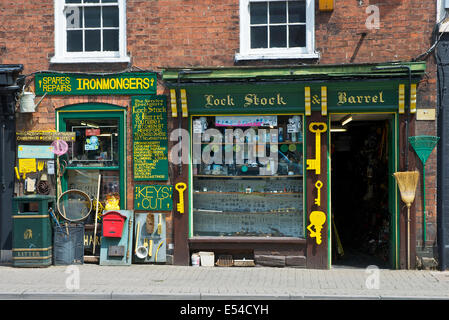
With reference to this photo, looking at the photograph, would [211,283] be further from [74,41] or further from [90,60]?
[74,41]

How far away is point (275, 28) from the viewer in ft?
36.9

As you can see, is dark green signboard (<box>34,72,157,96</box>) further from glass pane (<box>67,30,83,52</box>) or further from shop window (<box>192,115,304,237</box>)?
shop window (<box>192,115,304,237</box>)

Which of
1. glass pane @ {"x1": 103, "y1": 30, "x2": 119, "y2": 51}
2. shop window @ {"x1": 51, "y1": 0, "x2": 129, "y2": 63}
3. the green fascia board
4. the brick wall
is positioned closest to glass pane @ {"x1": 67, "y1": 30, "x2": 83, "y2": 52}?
shop window @ {"x1": 51, "y1": 0, "x2": 129, "y2": 63}

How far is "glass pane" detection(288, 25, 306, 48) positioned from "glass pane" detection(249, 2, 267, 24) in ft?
1.85

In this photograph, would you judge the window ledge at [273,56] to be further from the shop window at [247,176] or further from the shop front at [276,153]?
the shop window at [247,176]

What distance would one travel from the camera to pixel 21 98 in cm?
1123

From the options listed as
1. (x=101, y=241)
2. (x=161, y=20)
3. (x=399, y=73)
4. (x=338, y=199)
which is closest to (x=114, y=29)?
(x=161, y=20)

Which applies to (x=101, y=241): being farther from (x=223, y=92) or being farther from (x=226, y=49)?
(x=226, y=49)

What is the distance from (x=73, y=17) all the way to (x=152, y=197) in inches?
152

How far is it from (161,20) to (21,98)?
3.05m

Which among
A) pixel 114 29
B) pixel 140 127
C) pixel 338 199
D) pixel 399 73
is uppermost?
pixel 114 29

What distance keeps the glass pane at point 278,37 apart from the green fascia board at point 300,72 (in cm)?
60

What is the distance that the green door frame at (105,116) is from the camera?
11.3 meters

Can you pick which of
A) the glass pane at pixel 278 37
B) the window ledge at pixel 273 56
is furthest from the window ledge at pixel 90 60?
the glass pane at pixel 278 37
